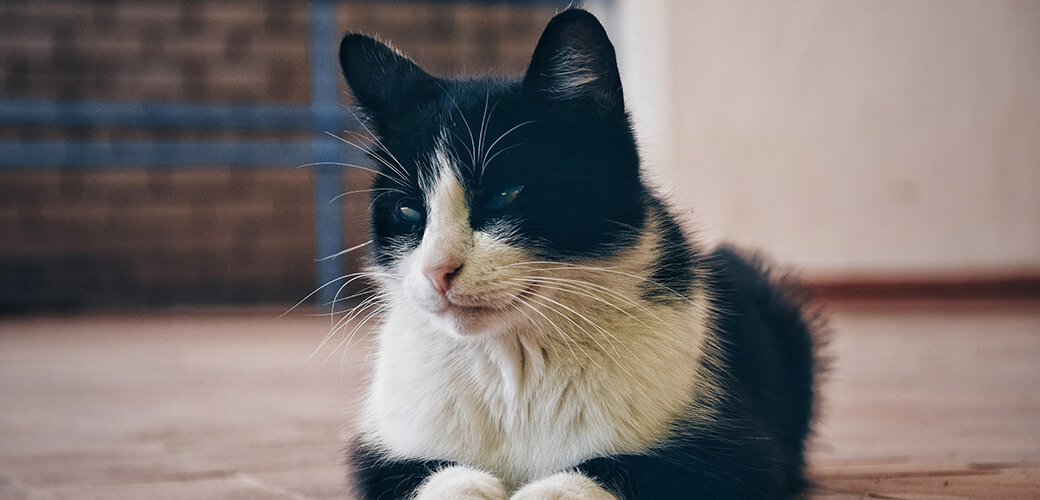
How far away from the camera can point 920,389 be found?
94.7 inches

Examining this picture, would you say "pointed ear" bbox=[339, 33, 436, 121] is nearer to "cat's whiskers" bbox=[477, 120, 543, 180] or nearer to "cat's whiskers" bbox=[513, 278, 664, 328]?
"cat's whiskers" bbox=[477, 120, 543, 180]

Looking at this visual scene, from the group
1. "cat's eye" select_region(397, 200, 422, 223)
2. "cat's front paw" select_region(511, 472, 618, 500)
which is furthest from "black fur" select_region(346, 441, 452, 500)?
"cat's eye" select_region(397, 200, 422, 223)

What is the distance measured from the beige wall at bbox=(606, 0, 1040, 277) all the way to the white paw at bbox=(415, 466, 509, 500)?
151 inches

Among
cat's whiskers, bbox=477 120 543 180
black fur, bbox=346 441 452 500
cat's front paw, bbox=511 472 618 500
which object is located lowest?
black fur, bbox=346 441 452 500

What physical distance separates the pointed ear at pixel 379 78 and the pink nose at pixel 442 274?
30 cm

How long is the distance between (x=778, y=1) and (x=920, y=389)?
114 inches

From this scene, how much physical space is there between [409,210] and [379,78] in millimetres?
222

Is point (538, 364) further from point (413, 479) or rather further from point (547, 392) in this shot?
point (413, 479)

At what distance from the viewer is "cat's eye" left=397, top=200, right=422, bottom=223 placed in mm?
1075

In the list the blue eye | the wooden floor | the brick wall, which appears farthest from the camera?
the brick wall

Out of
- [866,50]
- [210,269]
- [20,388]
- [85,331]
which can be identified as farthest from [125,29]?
[866,50]

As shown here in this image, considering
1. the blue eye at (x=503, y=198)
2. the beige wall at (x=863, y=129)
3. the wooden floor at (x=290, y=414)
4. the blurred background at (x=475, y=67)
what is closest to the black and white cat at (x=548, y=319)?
the blue eye at (x=503, y=198)

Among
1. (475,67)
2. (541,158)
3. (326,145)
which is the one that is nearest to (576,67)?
(541,158)

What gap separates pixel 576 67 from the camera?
105 cm
